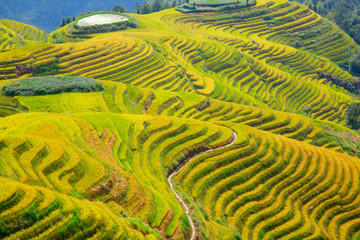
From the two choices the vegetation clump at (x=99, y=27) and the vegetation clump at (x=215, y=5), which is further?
the vegetation clump at (x=215, y=5)

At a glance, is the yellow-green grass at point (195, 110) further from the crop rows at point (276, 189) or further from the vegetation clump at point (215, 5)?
the vegetation clump at point (215, 5)

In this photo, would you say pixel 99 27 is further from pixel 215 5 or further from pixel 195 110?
pixel 195 110

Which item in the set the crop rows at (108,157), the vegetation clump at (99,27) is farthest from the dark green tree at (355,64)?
the crop rows at (108,157)

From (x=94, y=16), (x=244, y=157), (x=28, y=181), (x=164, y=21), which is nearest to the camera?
(x=28, y=181)

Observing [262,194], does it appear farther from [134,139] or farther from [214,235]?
[134,139]

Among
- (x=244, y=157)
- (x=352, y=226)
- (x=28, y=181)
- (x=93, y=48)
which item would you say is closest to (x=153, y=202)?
(x=28, y=181)

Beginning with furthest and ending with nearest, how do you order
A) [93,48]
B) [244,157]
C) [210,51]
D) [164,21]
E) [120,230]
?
[164,21], [210,51], [93,48], [244,157], [120,230]

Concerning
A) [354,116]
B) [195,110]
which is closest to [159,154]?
[195,110]
